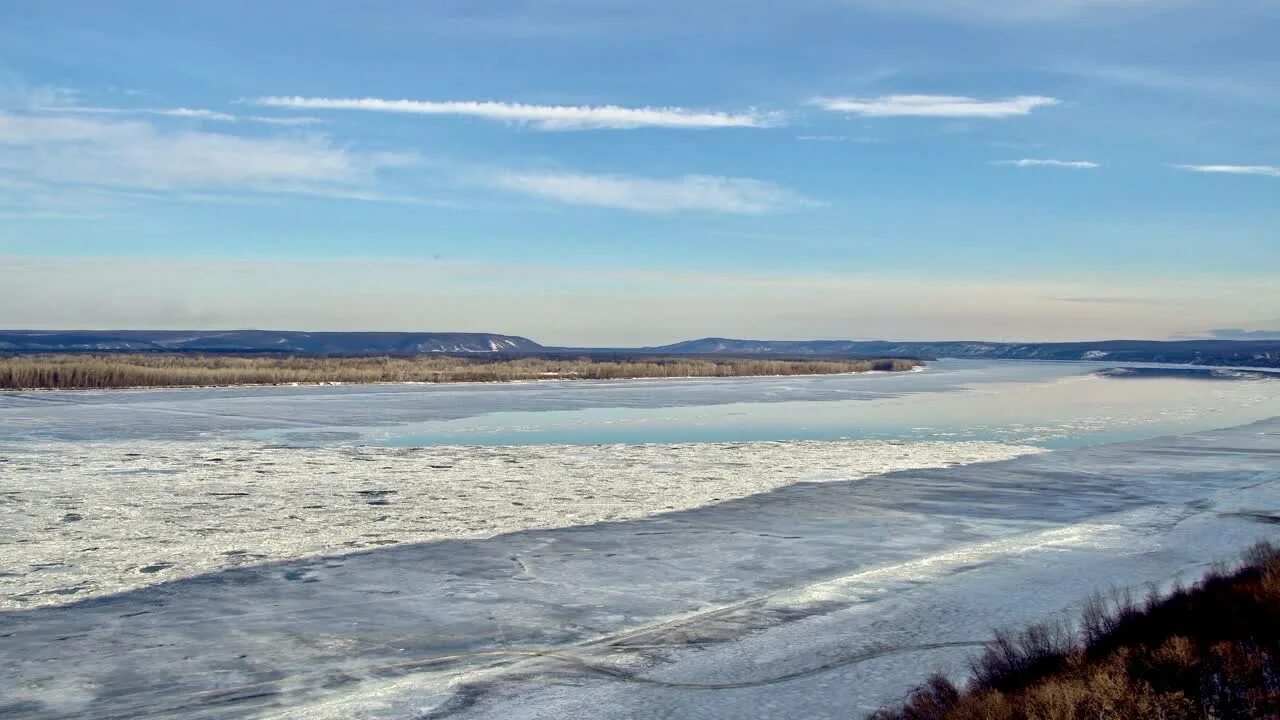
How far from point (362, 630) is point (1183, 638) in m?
4.83

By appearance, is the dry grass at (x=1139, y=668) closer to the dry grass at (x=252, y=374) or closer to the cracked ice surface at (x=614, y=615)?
the cracked ice surface at (x=614, y=615)

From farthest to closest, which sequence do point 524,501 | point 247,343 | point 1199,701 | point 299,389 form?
point 247,343 → point 299,389 → point 524,501 → point 1199,701

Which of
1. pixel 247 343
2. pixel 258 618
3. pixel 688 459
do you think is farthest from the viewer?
pixel 247 343

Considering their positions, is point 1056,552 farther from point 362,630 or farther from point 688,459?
point 688,459

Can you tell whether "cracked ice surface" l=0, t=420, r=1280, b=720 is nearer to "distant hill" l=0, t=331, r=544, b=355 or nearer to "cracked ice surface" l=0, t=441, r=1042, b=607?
"cracked ice surface" l=0, t=441, r=1042, b=607

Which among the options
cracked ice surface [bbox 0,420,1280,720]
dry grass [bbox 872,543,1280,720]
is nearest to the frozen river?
cracked ice surface [bbox 0,420,1280,720]

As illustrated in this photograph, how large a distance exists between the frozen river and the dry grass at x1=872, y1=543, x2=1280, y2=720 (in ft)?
1.84

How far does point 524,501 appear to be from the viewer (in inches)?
491

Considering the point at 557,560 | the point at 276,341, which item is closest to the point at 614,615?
the point at 557,560

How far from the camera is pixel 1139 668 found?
509 cm

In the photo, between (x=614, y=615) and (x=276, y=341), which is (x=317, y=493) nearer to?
(x=614, y=615)

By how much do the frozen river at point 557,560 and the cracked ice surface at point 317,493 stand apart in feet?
0.21

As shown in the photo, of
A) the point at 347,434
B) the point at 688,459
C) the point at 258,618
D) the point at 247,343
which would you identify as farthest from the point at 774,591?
the point at 247,343

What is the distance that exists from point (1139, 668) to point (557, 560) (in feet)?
16.9
